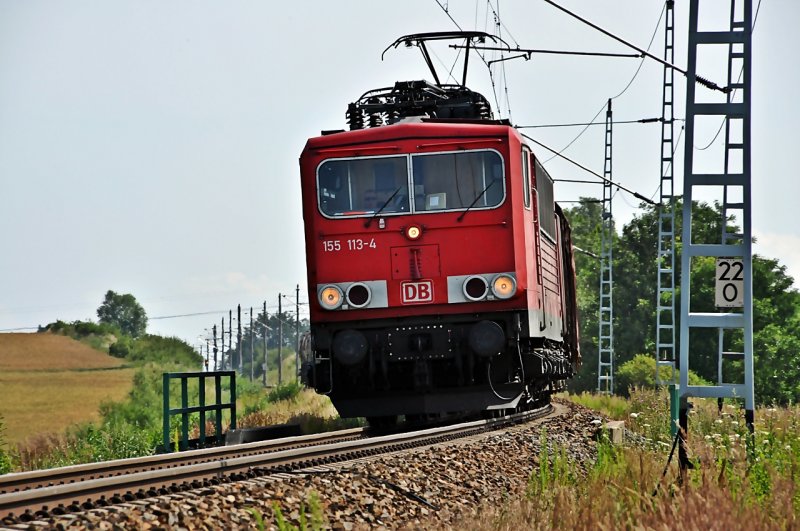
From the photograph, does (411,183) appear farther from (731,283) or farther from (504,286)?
(731,283)

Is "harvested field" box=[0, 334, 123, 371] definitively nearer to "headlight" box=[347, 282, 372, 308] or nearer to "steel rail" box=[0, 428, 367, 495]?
"headlight" box=[347, 282, 372, 308]

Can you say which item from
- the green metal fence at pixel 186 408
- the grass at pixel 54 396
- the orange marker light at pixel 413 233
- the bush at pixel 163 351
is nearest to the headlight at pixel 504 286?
the orange marker light at pixel 413 233

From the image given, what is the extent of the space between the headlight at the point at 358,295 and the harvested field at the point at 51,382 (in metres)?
Result: 34.9

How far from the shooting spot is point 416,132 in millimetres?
14016

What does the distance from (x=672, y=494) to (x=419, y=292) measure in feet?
20.9

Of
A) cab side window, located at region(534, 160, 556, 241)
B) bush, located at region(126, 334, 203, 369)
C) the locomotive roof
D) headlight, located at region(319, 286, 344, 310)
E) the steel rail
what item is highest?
the locomotive roof

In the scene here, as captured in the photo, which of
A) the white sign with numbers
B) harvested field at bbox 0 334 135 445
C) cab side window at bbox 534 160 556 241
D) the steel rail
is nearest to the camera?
the steel rail

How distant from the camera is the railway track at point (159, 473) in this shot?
706 centimetres

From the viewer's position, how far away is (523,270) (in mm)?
13562

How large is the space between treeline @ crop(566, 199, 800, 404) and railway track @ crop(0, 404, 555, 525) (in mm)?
35865

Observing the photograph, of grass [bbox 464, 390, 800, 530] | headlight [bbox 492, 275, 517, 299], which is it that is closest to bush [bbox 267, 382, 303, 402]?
headlight [bbox 492, 275, 517, 299]

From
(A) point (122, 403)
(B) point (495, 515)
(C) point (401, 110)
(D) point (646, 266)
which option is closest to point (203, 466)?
(B) point (495, 515)

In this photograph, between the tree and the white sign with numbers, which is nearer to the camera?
the white sign with numbers

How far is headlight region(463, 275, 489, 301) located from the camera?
13570 millimetres
